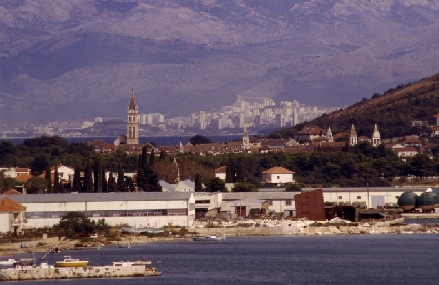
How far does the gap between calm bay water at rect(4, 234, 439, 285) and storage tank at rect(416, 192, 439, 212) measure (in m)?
11.3

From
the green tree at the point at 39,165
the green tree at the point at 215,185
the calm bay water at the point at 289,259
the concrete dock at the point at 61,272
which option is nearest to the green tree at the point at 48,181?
→ the green tree at the point at 215,185

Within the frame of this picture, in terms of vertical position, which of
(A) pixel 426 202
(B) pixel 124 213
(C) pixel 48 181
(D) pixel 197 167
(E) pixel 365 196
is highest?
(D) pixel 197 167

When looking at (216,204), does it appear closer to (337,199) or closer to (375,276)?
→ (337,199)

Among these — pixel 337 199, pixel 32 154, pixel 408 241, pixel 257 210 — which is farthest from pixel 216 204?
pixel 32 154

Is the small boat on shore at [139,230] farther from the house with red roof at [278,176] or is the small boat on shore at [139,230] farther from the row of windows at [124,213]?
the house with red roof at [278,176]

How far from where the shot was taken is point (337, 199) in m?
71.4

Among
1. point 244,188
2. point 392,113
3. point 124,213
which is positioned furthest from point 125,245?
point 392,113

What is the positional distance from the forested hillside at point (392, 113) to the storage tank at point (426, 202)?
60008 mm

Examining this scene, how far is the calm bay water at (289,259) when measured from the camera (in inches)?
1662

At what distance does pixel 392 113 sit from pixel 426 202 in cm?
6860

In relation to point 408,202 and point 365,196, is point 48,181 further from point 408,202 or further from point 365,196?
point 408,202

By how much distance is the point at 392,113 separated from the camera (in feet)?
451

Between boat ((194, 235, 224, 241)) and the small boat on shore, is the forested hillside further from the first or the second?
the small boat on shore

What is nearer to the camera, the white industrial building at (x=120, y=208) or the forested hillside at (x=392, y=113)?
the white industrial building at (x=120, y=208)
